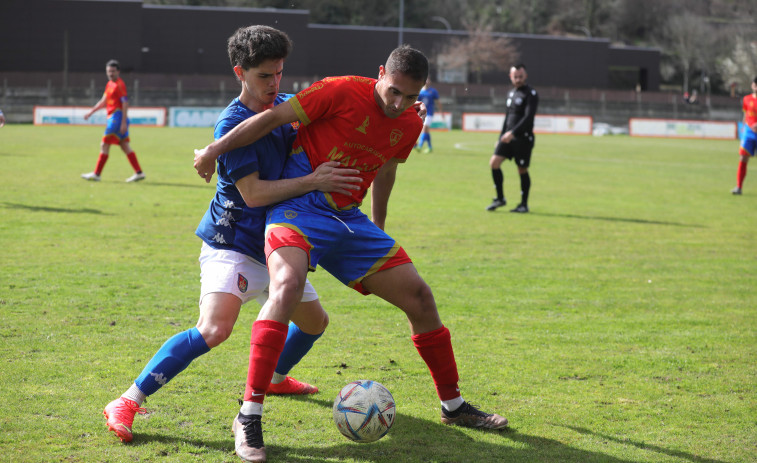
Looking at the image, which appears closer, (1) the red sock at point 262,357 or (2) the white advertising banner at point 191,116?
(1) the red sock at point 262,357

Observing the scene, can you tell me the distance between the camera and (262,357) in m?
3.50

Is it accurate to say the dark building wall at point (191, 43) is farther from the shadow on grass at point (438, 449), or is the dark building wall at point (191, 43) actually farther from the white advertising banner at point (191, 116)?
the shadow on grass at point (438, 449)

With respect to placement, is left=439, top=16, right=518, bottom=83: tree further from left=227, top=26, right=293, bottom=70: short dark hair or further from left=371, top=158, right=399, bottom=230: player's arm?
left=227, top=26, right=293, bottom=70: short dark hair

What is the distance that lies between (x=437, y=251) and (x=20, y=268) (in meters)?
4.38

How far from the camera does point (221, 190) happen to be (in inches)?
153

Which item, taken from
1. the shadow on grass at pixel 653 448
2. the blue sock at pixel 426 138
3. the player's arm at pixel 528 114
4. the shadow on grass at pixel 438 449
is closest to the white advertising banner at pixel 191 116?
the blue sock at pixel 426 138

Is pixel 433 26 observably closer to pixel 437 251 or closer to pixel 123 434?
pixel 437 251

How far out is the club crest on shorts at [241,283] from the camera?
3.81m

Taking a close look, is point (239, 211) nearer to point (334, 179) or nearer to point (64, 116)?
point (334, 179)

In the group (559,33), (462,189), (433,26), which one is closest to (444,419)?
(462,189)

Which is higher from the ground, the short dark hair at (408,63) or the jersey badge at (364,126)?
the short dark hair at (408,63)

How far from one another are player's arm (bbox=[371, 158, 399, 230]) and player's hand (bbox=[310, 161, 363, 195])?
0.42 meters

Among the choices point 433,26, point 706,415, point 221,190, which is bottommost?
point 706,415

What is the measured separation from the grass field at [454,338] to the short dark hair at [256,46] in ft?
5.89
